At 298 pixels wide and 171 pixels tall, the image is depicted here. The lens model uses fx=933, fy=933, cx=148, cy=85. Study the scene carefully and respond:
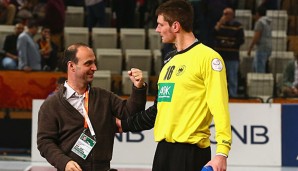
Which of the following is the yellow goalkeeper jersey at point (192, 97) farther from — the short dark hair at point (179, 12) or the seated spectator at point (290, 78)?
the seated spectator at point (290, 78)

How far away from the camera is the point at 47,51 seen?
16828mm

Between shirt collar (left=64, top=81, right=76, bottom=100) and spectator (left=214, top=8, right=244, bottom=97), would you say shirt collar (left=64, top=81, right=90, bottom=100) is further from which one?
spectator (left=214, top=8, right=244, bottom=97)

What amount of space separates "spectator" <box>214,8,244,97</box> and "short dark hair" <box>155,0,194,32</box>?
9543 millimetres

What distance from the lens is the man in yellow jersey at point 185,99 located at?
6.05 meters

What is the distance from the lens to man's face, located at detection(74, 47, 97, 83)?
625cm

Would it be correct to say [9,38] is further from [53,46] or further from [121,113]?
[121,113]

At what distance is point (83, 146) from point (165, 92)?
661 mm

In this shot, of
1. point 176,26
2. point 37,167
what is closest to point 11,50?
point 37,167

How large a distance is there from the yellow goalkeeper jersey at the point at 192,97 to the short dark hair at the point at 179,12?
171mm

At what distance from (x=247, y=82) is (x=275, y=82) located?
0.48 m

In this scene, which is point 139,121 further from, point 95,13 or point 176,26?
point 95,13

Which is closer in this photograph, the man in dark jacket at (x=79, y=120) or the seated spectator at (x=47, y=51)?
the man in dark jacket at (x=79, y=120)

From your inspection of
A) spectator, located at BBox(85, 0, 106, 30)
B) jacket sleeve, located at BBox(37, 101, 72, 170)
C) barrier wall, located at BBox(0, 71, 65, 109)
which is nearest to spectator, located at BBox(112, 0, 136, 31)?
spectator, located at BBox(85, 0, 106, 30)

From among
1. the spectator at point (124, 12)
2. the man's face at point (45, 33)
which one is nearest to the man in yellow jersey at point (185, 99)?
the man's face at point (45, 33)
